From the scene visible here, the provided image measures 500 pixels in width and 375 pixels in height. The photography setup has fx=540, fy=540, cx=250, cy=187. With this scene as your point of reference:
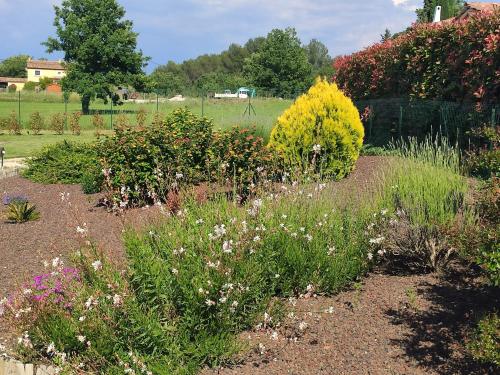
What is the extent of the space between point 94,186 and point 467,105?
687cm

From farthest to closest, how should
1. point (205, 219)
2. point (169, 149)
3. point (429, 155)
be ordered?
point (169, 149), point (429, 155), point (205, 219)

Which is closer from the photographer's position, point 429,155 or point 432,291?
point 432,291

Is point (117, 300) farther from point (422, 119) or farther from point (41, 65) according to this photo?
point (41, 65)

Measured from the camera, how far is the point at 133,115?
3678cm

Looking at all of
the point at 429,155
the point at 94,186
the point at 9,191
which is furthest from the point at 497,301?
the point at 9,191

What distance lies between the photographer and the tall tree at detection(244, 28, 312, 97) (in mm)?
65125

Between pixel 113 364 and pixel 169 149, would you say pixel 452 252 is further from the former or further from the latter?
pixel 169 149

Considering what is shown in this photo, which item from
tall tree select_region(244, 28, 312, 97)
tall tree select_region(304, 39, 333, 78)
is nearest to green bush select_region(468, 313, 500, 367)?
tall tree select_region(244, 28, 312, 97)

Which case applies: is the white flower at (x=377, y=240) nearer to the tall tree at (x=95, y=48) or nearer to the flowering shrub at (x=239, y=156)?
the flowering shrub at (x=239, y=156)

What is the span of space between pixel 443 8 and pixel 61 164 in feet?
88.1

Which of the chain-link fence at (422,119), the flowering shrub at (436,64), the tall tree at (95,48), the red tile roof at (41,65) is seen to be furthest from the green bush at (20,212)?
the red tile roof at (41,65)

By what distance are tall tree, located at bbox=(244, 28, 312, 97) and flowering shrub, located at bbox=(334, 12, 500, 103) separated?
49792 mm

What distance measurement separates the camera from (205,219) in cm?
436

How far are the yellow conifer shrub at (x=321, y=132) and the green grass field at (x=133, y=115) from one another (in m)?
2.39
